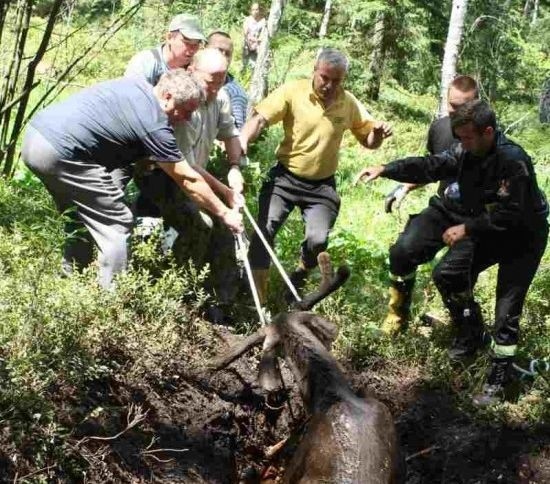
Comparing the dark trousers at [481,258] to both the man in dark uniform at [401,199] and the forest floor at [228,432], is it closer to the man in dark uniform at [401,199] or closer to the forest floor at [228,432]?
the man in dark uniform at [401,199]

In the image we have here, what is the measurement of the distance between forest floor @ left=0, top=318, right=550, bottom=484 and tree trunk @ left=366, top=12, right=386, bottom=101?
1201 centimetres

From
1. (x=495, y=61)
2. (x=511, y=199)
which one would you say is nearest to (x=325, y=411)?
(x=511, y=199)

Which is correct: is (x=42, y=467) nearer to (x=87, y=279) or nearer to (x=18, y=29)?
(x=87, y=279)

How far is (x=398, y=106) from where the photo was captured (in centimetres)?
1739

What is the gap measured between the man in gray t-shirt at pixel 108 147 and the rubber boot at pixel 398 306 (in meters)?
1.72

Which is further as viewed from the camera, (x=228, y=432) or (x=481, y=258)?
(x=481, y=258)

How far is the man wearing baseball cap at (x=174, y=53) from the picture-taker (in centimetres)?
576

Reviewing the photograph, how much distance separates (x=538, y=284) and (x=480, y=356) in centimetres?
155

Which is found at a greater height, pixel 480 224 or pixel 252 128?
pixel 252 128

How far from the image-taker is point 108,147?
5059 mm

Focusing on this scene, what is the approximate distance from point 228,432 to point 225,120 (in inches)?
97.0

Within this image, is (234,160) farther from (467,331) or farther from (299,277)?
(467,331)

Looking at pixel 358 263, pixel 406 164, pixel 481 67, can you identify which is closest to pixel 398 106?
pixel 481 67

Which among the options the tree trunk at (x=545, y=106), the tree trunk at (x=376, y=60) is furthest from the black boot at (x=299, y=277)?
the tree trunk at (x=376, y=60)
